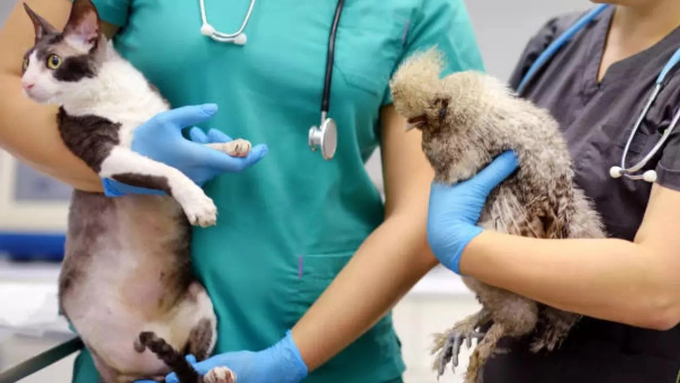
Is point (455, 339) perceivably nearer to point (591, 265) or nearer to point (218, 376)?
point (591, 265)

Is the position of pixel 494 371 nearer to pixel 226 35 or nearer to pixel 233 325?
pixel 233 325

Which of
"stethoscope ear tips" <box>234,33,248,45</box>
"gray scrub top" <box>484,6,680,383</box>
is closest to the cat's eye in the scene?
"stethoscope ear tips" <box>234,33,248,45</box>

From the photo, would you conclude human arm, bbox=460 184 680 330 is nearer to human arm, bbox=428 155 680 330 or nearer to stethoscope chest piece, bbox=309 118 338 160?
human arm, bbox=428 155 680 330

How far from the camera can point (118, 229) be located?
1.05 m

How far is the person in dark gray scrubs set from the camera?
0.84m

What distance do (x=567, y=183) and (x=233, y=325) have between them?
53cm

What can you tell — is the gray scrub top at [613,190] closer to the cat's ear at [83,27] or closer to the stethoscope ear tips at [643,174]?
the stethoscope ear tips at [643,174]

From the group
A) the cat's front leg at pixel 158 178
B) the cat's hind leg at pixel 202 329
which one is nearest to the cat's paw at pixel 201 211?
the cat's front leg at pixel 158 178

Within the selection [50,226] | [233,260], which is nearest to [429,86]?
[233,260]

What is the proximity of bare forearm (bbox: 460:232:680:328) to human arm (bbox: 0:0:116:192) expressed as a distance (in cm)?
57

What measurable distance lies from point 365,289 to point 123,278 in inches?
13.9

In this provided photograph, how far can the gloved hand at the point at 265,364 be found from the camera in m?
1.04

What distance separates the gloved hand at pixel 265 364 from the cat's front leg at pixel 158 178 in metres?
0.24

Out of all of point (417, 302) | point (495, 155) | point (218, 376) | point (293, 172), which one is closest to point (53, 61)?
point (293, 172)
